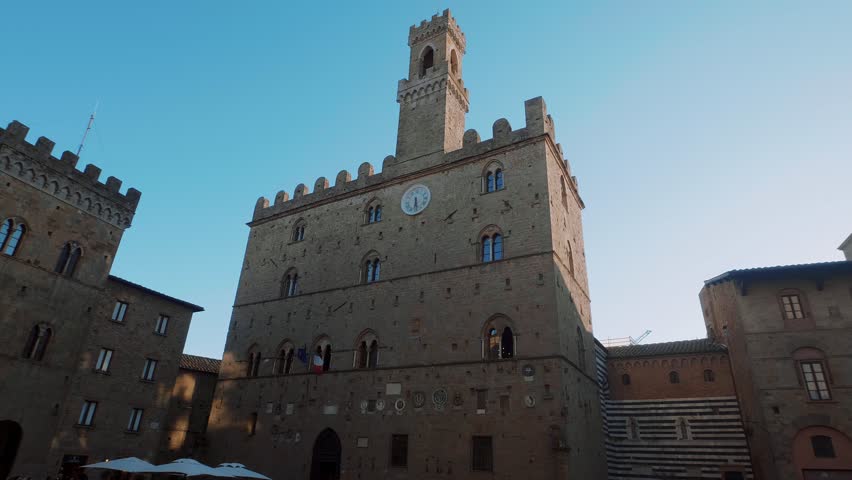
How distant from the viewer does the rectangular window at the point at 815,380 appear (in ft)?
63.4

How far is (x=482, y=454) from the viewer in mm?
18234

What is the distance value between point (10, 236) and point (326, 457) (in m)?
15.2

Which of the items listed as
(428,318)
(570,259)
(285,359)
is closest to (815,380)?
(570,259)

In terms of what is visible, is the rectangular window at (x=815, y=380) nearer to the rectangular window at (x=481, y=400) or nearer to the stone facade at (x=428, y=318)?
the stone facade at (x=428, y=318)

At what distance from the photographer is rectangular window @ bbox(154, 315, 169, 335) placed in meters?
25.0

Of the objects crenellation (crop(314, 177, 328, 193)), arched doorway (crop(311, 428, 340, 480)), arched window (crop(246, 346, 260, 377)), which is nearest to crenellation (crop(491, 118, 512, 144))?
crenellation (crop(314, 177, 328, 193))

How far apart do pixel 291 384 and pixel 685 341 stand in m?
20.1

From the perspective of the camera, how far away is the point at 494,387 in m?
18.9

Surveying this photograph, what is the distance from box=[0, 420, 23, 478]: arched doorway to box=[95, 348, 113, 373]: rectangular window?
3.46m

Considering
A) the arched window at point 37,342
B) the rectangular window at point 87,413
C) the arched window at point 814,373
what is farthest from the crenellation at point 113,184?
the arched window at point 814,373

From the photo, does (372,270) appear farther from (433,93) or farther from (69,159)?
(69,159)

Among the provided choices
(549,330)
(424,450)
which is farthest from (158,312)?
(549,330)

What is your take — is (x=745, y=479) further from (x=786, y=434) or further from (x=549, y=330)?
(x=549, y=330)

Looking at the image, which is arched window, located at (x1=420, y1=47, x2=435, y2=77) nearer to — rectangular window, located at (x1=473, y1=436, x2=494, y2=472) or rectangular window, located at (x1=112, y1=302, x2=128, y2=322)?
rectangular window, located at (x1=112, y1=302, x2=128, y2=322)
